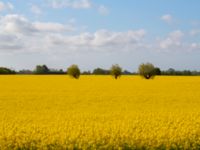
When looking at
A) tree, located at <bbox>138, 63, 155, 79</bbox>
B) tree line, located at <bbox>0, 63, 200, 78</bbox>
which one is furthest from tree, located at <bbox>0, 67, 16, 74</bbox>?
tree, located at <bbox>138, 63, 155, 79</bbox>

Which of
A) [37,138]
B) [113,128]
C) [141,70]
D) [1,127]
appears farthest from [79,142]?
[141,70]

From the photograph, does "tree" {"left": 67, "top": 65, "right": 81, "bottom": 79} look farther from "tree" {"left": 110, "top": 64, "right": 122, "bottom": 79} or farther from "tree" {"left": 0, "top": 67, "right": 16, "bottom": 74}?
"tree" {"left": 0, "top": 67, "right": 16, "bottom": 74}

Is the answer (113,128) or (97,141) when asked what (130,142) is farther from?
(113,128)

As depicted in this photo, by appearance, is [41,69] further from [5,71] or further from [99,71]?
[99,71]

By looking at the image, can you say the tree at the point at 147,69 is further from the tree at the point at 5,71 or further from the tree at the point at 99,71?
the tree at the point at 5,71

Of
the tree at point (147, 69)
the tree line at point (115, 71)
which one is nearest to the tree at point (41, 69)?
the tree line at point (115, 71)

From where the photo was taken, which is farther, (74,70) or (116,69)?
(116,69)

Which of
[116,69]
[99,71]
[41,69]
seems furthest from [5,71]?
[116,69]

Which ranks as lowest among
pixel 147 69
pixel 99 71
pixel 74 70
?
pixel 74 70

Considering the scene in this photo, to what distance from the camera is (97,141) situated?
414 inches

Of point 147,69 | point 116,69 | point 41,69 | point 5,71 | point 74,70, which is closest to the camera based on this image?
point 147,69

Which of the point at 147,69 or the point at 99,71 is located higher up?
the point at 147,69

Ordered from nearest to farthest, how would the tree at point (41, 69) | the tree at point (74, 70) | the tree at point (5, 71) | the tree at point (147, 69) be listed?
the tree at point (147, 69), the tree at point (74, 70), the tree at point (5, 71), the tree at point (41, 69)

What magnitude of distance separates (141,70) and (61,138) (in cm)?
8405
